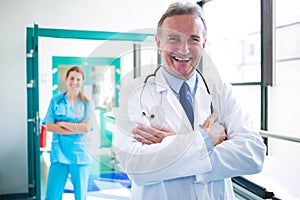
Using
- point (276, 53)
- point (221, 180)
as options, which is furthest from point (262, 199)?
point (276, 53)

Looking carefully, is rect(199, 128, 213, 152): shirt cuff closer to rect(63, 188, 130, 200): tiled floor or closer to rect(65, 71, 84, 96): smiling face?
rect(65, 71, 84, 96): smiling face

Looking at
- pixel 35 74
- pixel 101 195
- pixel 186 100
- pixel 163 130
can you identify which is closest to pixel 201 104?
pixel 186 100

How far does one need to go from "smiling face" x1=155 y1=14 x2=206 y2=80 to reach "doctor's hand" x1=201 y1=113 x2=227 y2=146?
168 millimetres

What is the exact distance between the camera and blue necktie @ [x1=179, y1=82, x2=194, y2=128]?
1.02m

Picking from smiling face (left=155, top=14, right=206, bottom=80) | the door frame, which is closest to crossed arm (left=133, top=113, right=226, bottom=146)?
smiling face (left=155, top=14, right=206, bottom=80)

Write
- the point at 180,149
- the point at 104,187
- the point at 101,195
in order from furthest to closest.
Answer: the point at 104,187 → the point at 101,195 → the point at 180,149

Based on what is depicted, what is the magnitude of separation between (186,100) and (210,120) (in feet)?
0.31

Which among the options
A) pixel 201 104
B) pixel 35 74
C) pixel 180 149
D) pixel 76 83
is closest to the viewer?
pixel 180 149

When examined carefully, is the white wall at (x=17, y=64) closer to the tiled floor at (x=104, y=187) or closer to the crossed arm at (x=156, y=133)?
the tiled floor at (x=104, y=187)

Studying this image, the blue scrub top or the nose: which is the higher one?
the nose

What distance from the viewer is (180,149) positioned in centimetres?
94

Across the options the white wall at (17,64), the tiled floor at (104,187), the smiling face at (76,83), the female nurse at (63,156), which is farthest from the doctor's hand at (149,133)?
the white wall at (17,64)

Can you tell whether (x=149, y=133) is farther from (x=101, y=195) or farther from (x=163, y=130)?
(x=101, y=195)

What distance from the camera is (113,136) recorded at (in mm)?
1012
